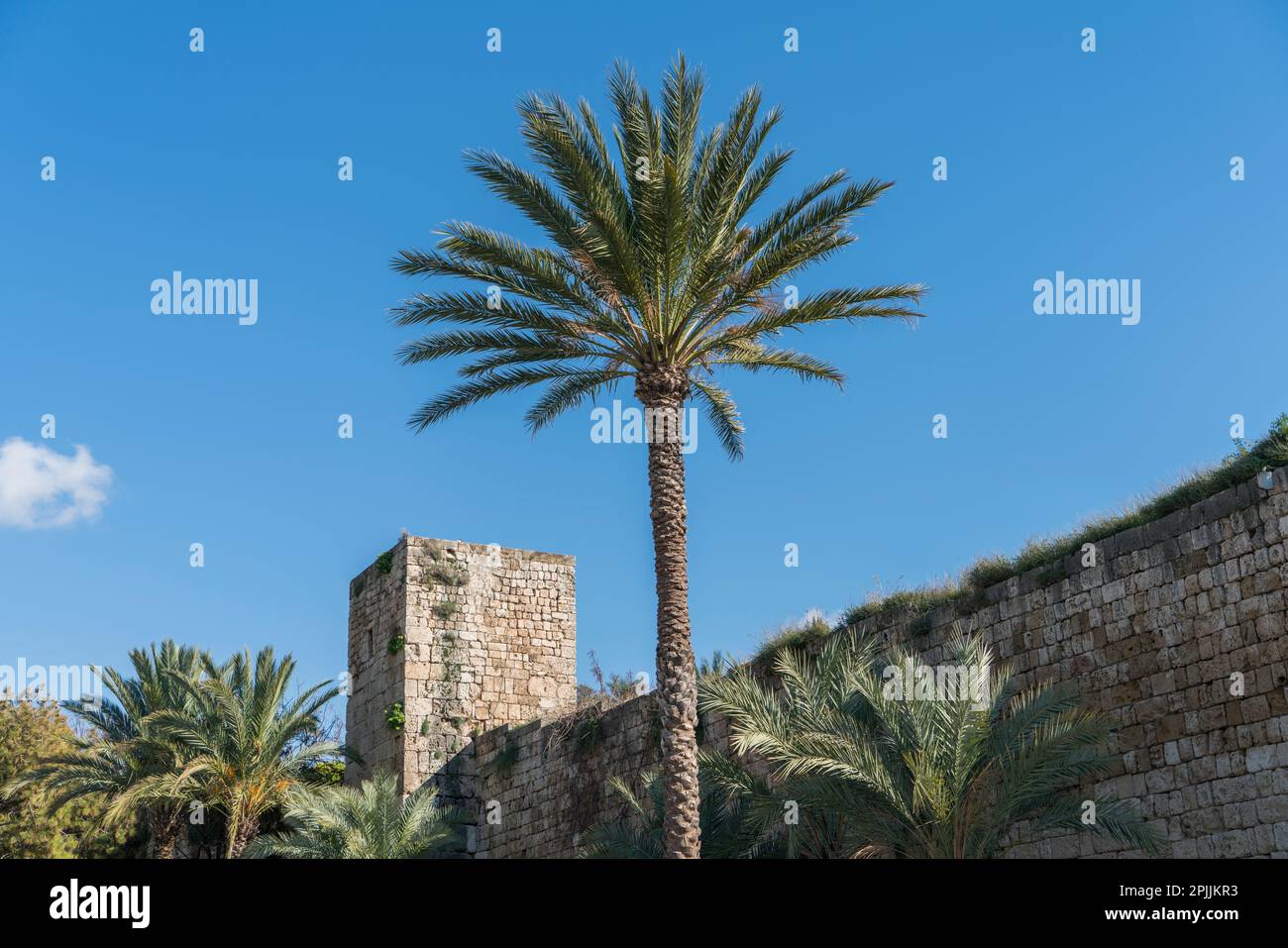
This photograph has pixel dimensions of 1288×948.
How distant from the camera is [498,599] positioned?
21469 mm

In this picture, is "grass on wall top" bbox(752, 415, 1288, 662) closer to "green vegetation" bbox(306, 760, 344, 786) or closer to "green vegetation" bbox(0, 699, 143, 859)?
"green vegetation" bbox(306, 760, 344, 786)

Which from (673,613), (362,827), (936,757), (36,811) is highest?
(673,613)

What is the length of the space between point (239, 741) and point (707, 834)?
371 inches

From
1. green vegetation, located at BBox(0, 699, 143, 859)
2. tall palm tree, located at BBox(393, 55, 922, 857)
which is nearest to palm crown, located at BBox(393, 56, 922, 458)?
tall palm tree, located at BBox(393, 55, 922, 857)

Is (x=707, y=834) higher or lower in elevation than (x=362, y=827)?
higher

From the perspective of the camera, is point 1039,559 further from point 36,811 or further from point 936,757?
point 36,811

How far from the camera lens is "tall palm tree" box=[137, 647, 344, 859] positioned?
18.8m

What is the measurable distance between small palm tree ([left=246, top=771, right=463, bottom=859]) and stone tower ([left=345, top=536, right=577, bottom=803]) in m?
3.20

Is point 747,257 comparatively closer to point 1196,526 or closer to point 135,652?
point 1196,526

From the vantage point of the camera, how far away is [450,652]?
67.9 feet

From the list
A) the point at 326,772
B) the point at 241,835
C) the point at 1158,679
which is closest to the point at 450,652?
the point at 326,772

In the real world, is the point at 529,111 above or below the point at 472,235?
above
